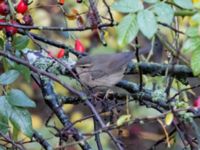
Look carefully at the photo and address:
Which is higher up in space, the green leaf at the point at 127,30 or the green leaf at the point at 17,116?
the green leaf at the point at 127,30

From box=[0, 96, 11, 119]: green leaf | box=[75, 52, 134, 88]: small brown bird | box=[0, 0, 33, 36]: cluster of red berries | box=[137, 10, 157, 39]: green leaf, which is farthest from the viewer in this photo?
box=[75, 52, 134, 88]: small brown bird

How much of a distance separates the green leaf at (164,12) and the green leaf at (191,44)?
0.06 m

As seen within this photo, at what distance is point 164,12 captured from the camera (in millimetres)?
1453

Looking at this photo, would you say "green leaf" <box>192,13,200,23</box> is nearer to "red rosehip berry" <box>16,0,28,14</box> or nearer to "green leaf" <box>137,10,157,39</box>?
"green leaf" <box>137,10,157,39</box>

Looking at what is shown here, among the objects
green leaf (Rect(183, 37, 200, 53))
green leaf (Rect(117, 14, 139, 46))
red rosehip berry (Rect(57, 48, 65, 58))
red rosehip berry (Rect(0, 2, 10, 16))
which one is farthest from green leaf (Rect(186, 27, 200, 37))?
red rosehip berry (Rect(57, 48, 65, 58))

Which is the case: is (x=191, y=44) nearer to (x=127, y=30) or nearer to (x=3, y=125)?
(x=127, y=30)

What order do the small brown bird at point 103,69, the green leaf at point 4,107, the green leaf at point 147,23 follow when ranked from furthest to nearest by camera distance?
the small brown bird at point 103,69, the green leaf at point 4,107, the green leaf at point 147,23

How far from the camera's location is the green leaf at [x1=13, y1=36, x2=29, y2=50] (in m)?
1.69

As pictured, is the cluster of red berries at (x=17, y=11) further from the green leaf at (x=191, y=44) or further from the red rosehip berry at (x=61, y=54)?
the green leaf at (x=191, y=44)

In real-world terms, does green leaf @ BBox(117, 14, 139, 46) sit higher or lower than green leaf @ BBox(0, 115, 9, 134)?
higher

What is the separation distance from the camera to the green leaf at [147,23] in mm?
1400

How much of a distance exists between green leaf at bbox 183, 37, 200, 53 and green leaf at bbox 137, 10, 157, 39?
0.27ft

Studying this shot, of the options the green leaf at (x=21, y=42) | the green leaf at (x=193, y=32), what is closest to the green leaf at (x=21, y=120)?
the green leaf at (x=21, y=42)

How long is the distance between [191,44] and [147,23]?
107mm
